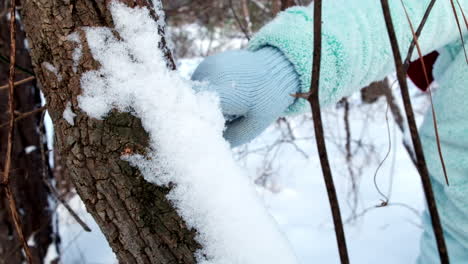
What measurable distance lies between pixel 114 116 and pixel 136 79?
49 millimetres

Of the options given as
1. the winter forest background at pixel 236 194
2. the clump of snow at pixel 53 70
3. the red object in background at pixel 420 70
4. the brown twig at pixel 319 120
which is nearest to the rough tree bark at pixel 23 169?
the winter forest background at pixel 236 194

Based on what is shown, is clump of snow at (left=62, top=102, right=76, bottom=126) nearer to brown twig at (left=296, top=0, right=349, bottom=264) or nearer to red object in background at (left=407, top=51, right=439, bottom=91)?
brown twig at (left=296, top=0, right=349, bottom=264)

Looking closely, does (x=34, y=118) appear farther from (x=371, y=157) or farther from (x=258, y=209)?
(x=371, y=157)

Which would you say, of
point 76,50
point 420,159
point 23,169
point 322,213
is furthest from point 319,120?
point 322,213

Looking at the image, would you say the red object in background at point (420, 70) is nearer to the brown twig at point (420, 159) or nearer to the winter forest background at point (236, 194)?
the winter forest background at point (236, 194)

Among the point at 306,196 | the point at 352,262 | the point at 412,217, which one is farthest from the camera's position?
the point at 306,196

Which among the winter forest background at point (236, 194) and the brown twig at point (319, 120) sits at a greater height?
the winter forest background at point (236, 194)

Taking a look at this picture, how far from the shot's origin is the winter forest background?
1.44 meters

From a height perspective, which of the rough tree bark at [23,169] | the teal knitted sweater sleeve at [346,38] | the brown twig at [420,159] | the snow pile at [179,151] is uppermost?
the rough tree bark at [23,169]

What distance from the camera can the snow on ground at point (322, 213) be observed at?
194cm

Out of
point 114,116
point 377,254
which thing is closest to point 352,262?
point 377,254

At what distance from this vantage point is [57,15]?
421mm

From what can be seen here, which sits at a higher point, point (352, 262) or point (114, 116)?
point (114, 116)

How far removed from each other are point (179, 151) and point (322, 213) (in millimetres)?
2126
